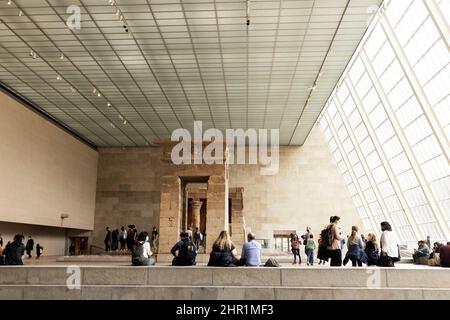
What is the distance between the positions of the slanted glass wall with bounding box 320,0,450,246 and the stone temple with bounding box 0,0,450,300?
9 cm

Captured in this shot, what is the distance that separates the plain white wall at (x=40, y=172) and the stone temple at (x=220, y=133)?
0.14m

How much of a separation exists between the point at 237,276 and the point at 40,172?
2208cm

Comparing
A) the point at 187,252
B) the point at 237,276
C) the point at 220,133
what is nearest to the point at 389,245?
the point at 237,276

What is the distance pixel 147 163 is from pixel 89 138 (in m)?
5.37

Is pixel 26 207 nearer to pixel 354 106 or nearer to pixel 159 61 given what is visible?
pixel 159 61

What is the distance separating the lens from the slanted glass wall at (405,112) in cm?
1758

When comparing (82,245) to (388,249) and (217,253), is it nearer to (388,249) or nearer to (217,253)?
(217,253)

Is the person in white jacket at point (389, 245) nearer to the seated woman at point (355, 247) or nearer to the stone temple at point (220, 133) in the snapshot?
the seated woman at point (355, 247)

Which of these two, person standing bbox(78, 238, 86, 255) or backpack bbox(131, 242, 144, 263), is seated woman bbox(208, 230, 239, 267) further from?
person standing bbox(78, 238, 86, 255)

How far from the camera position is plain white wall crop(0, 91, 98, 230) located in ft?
78.7

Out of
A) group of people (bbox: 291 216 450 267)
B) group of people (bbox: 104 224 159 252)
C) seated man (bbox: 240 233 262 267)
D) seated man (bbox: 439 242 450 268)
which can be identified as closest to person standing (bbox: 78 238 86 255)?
group of people (bbox: 104 224 159 252)

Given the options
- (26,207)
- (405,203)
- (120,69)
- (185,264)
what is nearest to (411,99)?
(405,203)

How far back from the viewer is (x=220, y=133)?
33.9 m

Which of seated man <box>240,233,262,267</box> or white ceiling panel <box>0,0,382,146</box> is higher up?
white ceiling panel <box>0,0,382,146</box>
